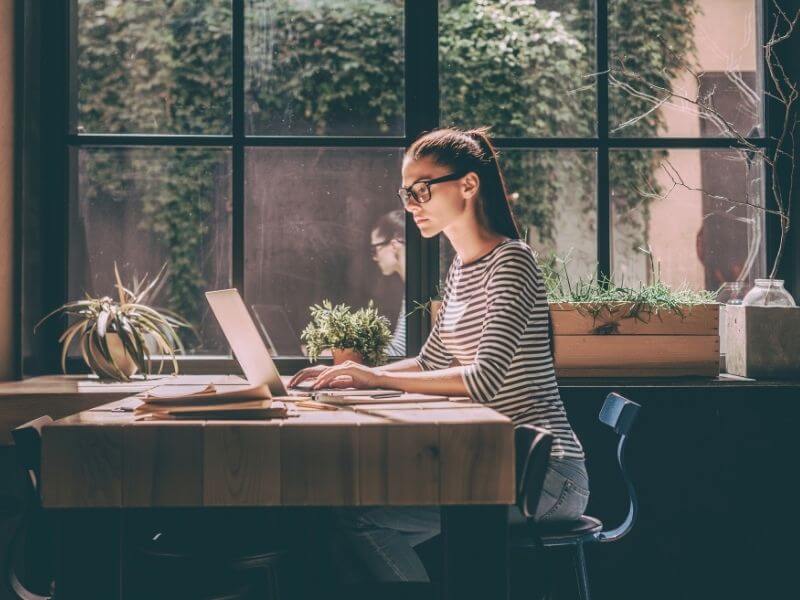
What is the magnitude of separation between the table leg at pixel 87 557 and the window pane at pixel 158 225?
1644 millimetres

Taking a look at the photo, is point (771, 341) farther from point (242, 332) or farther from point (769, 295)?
point (242, 332)

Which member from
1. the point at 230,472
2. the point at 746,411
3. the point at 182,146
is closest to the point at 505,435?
the point at 230,472

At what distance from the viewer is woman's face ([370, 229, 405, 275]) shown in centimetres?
335

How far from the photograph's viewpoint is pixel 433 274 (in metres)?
3.32

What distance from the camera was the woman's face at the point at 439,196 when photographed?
245 centimetres

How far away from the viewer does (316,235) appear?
10.9ft

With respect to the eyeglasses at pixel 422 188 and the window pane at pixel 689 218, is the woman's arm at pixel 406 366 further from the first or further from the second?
the window pane at pixel 689 218

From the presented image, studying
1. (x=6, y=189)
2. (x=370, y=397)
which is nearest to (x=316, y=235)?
(x=6, y=189)

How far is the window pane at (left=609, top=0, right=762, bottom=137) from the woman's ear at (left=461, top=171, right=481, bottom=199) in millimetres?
1163

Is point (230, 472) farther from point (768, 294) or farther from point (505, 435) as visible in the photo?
point (768, 294)

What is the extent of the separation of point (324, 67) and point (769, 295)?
190cm

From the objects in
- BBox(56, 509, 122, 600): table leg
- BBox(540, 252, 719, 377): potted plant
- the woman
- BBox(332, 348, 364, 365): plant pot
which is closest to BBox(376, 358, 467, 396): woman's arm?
the woman

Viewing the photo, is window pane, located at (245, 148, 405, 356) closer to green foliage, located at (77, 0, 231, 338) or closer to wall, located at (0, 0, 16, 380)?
green foliage, located at (77, 0, 231, 338)

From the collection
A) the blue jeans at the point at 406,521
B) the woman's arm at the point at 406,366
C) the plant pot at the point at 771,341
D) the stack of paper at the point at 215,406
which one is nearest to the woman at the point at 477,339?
the blue jeans at the point at 406,521
